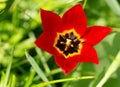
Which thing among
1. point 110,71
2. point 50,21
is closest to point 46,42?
point 50,21

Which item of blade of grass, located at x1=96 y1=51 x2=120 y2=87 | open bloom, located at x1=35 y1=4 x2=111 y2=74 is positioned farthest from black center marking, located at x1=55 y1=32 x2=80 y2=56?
blade of grass, located at x1=96 y1=51 x2=120 y2=87

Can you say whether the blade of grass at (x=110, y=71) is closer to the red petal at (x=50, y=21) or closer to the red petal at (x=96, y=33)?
the red petal at (x=96, y=33)

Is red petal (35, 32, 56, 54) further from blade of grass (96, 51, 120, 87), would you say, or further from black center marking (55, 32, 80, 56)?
blade of grass (96, 51, 120, 87)

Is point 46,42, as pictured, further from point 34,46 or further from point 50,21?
point 34,46

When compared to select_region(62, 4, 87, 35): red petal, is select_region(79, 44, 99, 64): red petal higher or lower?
lower

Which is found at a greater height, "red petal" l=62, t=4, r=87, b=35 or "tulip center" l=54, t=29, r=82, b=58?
"red petal" l=62, t=4, r=87, b=35

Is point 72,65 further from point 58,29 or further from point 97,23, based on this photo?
point 97,23

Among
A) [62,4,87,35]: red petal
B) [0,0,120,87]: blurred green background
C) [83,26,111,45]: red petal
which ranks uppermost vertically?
[62,4,87,35]: red petal

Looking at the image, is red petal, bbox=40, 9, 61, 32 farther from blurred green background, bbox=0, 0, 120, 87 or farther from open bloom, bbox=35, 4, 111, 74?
blurred green background, bbox=0, 0, 120, 87

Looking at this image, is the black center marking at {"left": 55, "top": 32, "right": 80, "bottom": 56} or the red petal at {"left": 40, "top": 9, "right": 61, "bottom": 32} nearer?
the red petal at {"left": 40, "top": 9, "right": 61, "bottom": 32}
